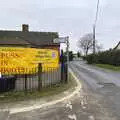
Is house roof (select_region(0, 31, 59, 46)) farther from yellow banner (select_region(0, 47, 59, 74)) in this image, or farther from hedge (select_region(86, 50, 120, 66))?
yellow banner (select_region(0, 47, 59, 74))

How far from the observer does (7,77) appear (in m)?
13.1

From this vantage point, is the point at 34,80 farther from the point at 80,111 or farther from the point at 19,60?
the point at 80,111

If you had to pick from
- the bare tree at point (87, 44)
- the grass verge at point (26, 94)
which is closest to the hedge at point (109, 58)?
the grass verge at point (26, 94)

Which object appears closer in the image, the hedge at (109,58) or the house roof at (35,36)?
the hedge at (109,58)

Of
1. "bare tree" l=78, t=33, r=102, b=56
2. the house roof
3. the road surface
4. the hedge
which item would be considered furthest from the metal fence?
"bare tree" l=78, t=33, r=102, b=56

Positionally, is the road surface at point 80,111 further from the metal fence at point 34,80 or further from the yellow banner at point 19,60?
the yellow banner at point 19,60

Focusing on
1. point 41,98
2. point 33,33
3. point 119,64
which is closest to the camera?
point 41,98

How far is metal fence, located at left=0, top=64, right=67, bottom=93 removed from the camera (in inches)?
509

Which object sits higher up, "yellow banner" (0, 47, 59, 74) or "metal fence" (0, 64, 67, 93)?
"yellow banner" (0, 47, 59, 74)

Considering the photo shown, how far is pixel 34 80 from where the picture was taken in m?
15.9

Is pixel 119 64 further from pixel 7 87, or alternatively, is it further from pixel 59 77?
pixel 7 87

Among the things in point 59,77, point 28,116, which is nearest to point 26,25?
point 59,77

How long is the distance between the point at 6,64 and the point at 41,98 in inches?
83.4

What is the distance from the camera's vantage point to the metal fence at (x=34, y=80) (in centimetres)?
1293
